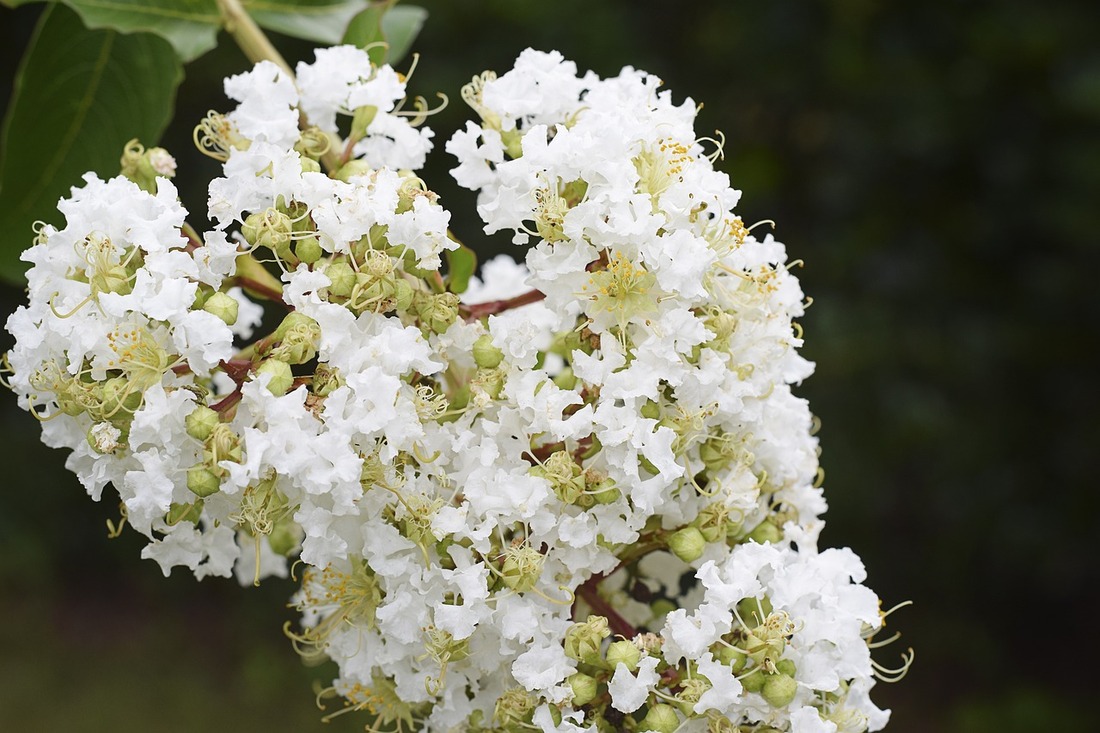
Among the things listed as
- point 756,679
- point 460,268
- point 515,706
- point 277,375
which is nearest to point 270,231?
point 277,375

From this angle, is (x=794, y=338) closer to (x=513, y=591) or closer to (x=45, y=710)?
(x=513, y=591)

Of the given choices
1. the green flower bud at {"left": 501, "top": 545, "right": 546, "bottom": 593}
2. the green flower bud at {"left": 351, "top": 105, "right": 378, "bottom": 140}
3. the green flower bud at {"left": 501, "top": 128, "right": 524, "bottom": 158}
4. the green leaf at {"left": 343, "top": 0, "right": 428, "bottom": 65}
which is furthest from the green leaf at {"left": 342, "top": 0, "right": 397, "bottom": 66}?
the green flower bud at {"left": 501, "top": 545, "right": 546, "bottom": 593}

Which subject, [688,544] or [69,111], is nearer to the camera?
[688,544]

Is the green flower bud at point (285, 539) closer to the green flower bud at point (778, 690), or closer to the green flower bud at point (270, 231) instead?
the green flower bud at point (270, 231)

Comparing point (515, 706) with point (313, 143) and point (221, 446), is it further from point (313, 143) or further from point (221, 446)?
point (313, 143)

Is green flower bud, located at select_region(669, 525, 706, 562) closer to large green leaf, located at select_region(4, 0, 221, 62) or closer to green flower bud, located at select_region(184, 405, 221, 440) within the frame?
green flower bud, located at select_region(184, 405, 221, 440)

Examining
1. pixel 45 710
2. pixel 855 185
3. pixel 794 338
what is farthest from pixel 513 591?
pixel 45 710

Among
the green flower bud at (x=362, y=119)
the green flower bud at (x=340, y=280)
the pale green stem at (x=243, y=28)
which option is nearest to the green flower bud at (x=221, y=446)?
the green flower bud at (x=340, y=280)
